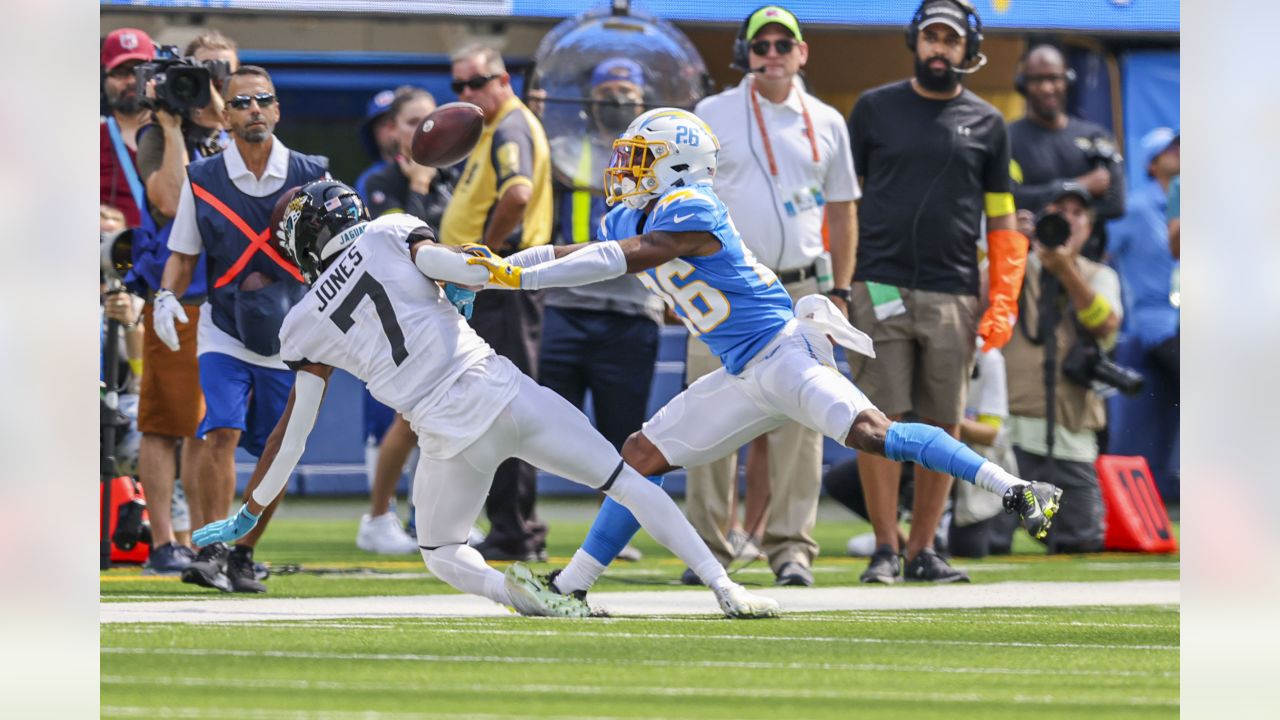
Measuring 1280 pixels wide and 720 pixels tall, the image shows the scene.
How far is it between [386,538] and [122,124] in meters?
2.36

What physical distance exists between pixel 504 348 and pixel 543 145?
0.96 meters

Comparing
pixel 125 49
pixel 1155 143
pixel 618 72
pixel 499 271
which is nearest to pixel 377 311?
pixel 499 271

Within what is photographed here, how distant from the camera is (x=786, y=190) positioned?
8.29m

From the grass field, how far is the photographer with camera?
3.41 metres

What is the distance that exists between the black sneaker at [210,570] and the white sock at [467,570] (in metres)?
1.33

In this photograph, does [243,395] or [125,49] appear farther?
[125,49]

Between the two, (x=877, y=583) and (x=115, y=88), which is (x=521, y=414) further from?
(x=115, y=88)

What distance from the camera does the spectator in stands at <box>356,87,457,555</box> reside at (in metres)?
9.88

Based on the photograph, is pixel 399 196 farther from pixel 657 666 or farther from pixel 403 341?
pixel 657 666

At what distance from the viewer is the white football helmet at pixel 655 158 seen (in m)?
6.57

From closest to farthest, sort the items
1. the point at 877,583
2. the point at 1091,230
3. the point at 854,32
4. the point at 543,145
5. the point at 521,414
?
the point at 521,414, the point at 877,583, the point at 543,145, the point at 1091,230, the point at 854,32

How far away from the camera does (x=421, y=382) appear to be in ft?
20.5

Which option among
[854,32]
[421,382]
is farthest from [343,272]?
[854,32]
